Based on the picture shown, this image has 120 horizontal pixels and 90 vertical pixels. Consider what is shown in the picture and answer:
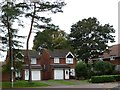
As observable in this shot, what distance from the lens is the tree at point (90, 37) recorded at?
2911 inches

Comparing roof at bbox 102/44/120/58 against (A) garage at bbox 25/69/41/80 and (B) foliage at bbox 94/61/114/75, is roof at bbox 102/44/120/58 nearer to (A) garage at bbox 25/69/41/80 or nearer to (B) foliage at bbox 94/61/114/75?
(B) foliage at bbox 94/61/114/75

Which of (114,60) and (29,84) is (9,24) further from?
(114,60)

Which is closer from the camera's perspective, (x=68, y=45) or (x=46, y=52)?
(x=46, y=52)

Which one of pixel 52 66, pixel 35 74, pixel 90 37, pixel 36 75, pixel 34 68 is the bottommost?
pixel 36 75

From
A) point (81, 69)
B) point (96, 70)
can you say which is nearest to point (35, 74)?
point (81, 69)

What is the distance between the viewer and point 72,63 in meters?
72.0

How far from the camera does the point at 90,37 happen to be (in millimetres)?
74562

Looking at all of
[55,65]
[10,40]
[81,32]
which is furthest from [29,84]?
[81,32]


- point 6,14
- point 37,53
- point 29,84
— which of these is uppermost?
point 6,14

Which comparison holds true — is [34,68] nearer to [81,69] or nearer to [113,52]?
[81,69]

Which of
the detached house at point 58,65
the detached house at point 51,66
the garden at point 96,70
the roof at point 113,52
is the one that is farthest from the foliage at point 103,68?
the roof at point 113,52

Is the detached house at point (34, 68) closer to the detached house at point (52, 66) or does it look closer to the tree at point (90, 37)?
the detached house at point (52, 66)

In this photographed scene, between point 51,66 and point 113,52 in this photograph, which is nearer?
point 51,66

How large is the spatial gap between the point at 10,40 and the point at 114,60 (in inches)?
1225
